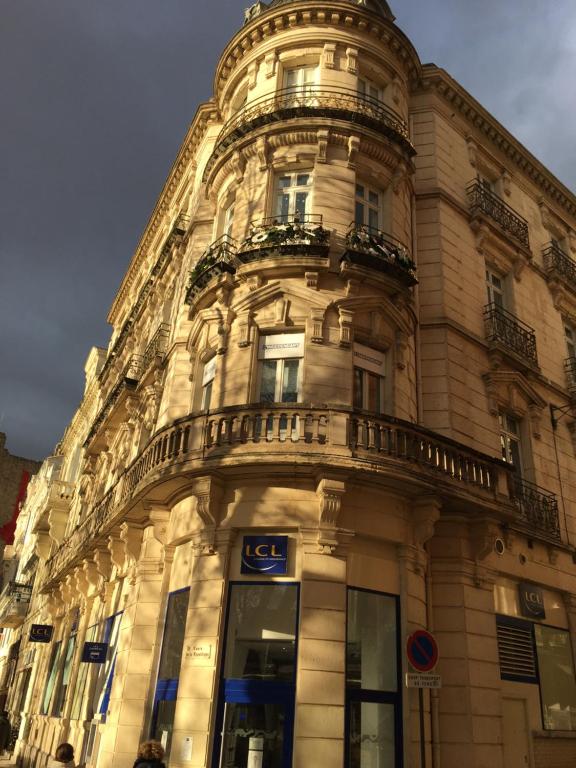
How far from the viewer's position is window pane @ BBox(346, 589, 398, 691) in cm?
1162

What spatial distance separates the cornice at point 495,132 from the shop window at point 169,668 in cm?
1749

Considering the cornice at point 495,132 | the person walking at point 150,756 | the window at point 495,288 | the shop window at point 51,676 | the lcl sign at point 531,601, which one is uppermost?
the cornice at point 495,132

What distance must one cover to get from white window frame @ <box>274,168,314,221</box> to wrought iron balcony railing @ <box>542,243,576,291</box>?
10.3 metres

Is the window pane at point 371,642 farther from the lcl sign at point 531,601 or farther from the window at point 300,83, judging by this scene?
the window at point 300,83

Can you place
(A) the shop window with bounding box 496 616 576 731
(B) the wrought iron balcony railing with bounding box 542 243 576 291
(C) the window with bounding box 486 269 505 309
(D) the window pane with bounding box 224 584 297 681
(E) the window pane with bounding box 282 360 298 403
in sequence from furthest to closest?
(B) the wrought iron balcony railing with bounding box 542 243 576 291, (C) the window with bounding box 486 269 505 309, (A) the shop window with bounding box 496 616 576 731, (E) the window pane with bounding box 282 360 298 403, (D) the window pane with bounding box 224 584 297 681

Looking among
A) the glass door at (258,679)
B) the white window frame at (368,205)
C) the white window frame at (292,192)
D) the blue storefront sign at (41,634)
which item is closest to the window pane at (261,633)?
the glass door at (258,679)

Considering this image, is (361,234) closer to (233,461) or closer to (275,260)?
(275,260)

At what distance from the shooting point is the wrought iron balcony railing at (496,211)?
20.4m

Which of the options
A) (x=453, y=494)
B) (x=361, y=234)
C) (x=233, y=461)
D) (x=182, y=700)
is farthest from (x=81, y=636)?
(x=361, y=234)

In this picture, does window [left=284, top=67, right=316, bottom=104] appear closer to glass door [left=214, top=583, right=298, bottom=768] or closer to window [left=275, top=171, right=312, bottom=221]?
window [left=275, top=171, right=312, bottom=221]

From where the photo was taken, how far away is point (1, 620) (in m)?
43.6

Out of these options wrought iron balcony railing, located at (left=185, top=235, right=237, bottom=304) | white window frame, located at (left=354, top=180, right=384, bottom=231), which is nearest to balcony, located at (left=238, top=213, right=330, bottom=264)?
wrought iron balcony railing, located at (left=185, top=235, right=237, bottom=304)

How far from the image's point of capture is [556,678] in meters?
15.5

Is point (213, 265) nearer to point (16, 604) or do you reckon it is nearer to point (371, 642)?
point (371, 642)
